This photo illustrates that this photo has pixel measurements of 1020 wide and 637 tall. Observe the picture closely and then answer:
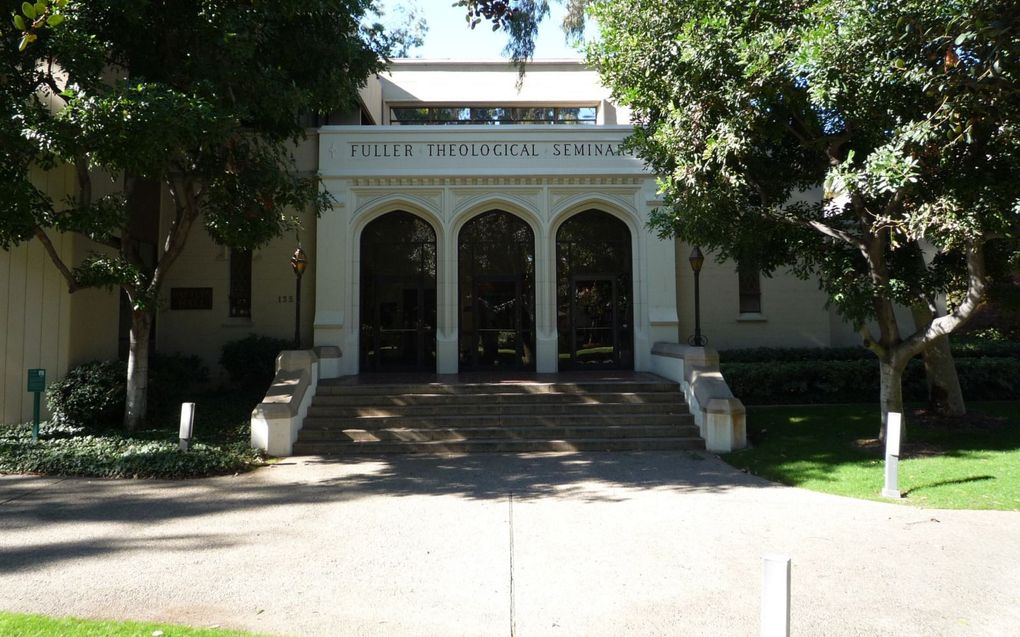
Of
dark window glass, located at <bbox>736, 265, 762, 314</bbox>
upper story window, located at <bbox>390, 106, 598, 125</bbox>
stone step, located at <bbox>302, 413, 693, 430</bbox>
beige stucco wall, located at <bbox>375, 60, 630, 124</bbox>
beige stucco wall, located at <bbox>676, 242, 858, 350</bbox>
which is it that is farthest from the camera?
upper story window, located at <bbox>390, 106, 598, 125</bbox>

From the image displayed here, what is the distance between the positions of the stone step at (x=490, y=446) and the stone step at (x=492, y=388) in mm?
1580

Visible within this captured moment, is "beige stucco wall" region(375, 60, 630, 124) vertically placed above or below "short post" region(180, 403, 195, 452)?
above

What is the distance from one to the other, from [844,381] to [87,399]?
15.2 metres

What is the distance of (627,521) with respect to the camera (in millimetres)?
6574

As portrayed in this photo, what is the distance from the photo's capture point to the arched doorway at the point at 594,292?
16.0 meters

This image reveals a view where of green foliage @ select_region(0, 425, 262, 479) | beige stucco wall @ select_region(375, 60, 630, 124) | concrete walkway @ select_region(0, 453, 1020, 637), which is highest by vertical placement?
beige stucco wall @ select_region(375, 60, 630, 124)

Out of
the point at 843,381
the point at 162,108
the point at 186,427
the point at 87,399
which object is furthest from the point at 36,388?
the point at 843,381

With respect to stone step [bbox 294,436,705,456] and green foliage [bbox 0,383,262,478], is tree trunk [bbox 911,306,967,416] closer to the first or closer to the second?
stone step [bbox 294,436,705,456]

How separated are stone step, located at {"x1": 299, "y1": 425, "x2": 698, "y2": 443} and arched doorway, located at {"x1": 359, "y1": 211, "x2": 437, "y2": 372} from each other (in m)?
5.14

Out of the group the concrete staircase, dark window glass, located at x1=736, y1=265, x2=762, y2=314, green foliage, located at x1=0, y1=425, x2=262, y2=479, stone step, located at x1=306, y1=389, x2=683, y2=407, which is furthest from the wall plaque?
dark window glass, located at x1=736, y1=265, x2=762, y2=314

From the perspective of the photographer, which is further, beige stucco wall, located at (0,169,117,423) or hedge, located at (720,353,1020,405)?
hedge, located at (720,353,1020,405)

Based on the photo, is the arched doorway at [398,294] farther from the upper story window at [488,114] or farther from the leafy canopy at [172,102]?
the upper story window at [488,114]

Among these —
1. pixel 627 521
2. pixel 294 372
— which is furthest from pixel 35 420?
pixel 627 521

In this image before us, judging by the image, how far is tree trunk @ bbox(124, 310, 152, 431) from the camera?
11.1 meters
